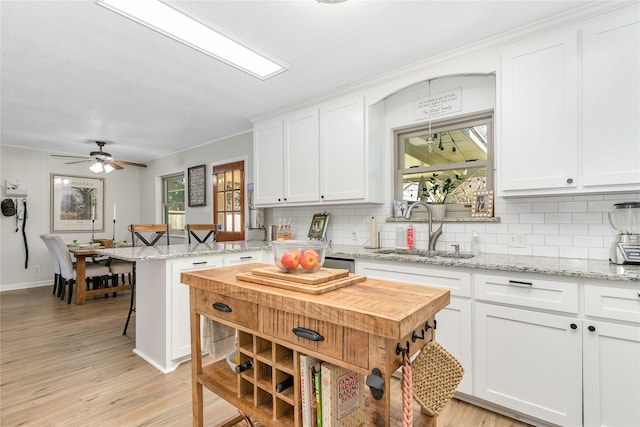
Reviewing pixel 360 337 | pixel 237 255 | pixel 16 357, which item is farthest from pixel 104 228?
pixel 360 337

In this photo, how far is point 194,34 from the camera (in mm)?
2266

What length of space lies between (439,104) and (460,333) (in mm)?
1934

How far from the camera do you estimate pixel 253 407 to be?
4.24 ft

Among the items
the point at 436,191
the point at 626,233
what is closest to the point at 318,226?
the point at 436,191

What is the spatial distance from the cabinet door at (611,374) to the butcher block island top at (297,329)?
1.13 metres

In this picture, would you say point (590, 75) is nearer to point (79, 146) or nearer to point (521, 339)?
point (521, 339)

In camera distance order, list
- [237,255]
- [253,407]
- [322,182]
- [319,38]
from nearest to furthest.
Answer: [253,407] < [319,38] < [237,255] < [322,182]

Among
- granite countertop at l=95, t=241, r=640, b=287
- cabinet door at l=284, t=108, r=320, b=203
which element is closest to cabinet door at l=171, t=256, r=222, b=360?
granite countertop at l=95, t=241, r=640, b=287

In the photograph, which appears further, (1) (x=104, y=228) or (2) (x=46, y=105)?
(1) (x=104, y=228)

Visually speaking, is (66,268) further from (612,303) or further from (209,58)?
(612,303)

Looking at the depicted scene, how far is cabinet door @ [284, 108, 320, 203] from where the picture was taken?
3.40 m

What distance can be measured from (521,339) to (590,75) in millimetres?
1642

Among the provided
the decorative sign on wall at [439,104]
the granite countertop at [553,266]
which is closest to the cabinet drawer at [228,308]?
the granite countertop at [553,266]

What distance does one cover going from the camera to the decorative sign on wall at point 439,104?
281 cm
